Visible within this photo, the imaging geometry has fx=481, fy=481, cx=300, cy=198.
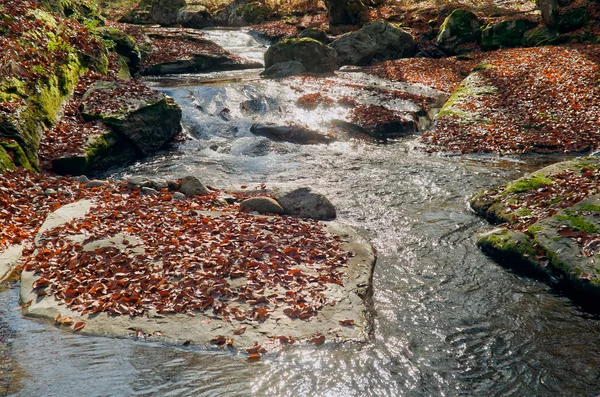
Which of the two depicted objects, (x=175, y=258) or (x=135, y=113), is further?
(x=135, y=113)

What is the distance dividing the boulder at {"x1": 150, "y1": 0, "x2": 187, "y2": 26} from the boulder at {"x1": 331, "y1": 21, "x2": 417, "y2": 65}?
16.6 metres

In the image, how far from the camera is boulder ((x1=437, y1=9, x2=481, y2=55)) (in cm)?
2452

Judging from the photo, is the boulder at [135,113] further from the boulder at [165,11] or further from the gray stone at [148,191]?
the boulder at [165,11]

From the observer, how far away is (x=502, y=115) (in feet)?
50.1

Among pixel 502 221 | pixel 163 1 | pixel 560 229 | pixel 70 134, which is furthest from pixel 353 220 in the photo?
pixel 163 1

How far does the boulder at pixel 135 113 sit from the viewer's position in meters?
13.1

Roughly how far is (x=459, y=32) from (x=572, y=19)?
5.08 meters

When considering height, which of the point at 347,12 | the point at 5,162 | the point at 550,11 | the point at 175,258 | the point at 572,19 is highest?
the point at 550,11

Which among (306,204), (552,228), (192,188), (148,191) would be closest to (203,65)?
(192,188)

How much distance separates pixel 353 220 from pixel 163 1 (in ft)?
105

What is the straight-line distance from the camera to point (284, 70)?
2166 cm

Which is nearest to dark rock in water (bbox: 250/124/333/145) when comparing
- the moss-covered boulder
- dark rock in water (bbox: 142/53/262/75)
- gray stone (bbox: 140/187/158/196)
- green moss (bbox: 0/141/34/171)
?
gray stone (bbox: 140/187/158/196)

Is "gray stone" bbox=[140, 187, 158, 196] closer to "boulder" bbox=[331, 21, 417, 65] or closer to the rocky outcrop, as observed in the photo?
the rocky outcrop

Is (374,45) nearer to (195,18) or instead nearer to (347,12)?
(347,12)
